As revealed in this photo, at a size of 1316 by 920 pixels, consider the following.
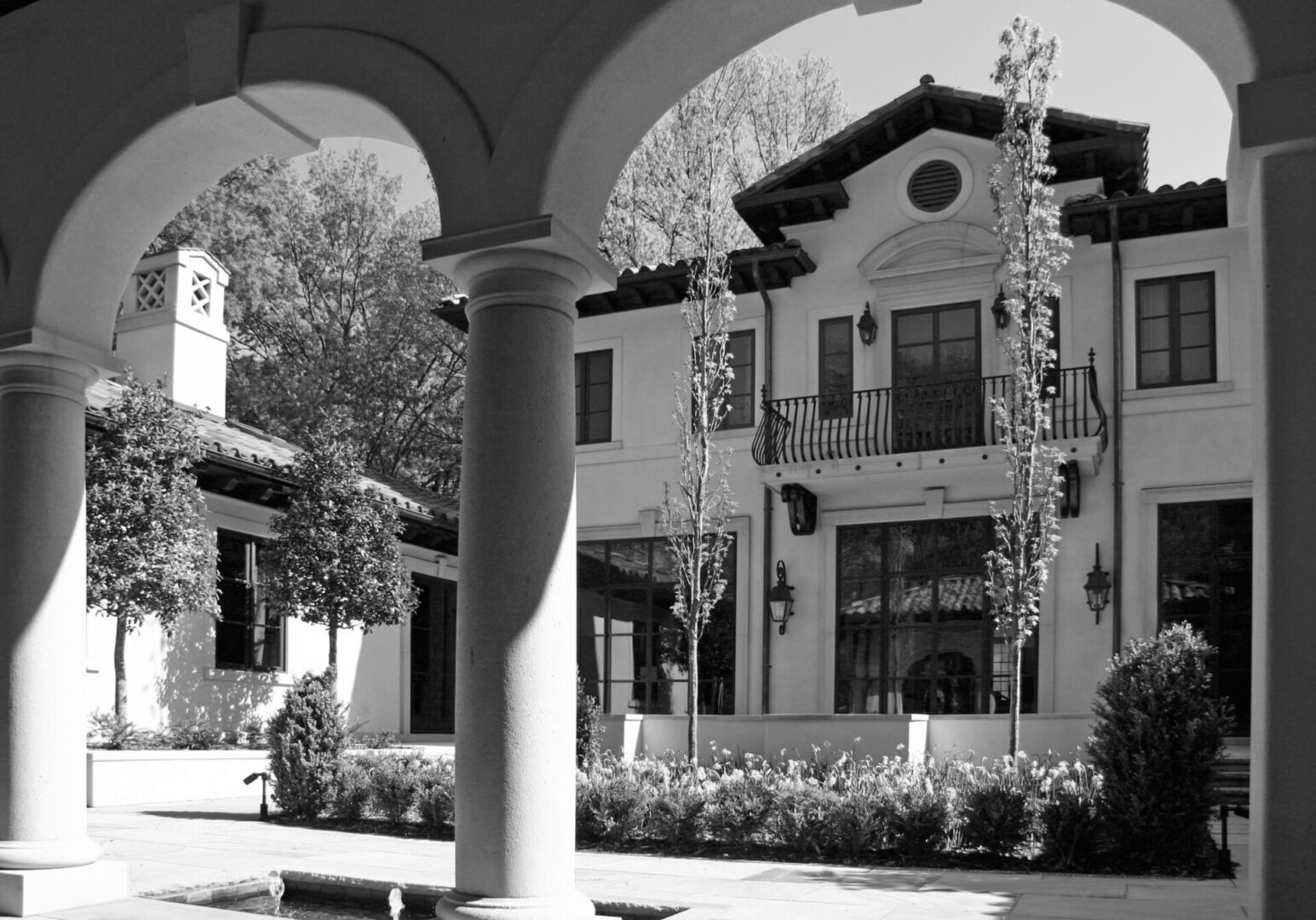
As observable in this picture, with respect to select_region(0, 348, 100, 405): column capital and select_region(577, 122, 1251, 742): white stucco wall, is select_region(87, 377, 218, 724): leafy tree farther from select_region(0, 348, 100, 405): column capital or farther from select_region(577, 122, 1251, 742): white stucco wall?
select_region(0, 348, 100, 405): column capital

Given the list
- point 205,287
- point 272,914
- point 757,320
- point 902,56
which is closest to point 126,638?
point 205,287

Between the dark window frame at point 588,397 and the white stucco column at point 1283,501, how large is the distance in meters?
15.7

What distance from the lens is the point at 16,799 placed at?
640cm

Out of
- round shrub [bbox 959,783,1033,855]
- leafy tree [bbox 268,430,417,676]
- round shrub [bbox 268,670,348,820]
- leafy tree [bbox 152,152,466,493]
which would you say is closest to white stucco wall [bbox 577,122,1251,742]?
leafy tree [bbox 268,430,417,676]

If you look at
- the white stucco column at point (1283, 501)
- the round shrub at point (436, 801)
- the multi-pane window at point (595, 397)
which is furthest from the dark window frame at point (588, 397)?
the white stucco column at point (1283, 501)

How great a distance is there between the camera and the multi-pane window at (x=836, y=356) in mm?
18094

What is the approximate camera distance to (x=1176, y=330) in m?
16.3

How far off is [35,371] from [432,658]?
47.4 feet

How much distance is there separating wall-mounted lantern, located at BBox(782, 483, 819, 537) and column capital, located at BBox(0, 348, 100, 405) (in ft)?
38.8

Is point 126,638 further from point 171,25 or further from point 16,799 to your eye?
point 171,25

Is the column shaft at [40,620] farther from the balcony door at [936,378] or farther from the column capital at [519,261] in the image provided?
the balcony door at [936,378]

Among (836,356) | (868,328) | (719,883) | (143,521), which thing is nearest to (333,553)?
(143,521)

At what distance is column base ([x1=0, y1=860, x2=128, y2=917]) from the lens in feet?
20.3

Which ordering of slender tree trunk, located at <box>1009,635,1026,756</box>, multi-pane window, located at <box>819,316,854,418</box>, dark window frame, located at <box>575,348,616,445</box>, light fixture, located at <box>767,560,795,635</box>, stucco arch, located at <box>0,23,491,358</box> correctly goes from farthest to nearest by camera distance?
dark window frame, located at <box>575,348,616,445</box> < multi-pane window, located at <box>819,316,854,418</box> < light fixture, located at <box>767,560,795,635</box> < slender tree trunk, located at <box>1009,635,1026,756</box> < stucco arch, located at <box>0,23,491,358</box>
